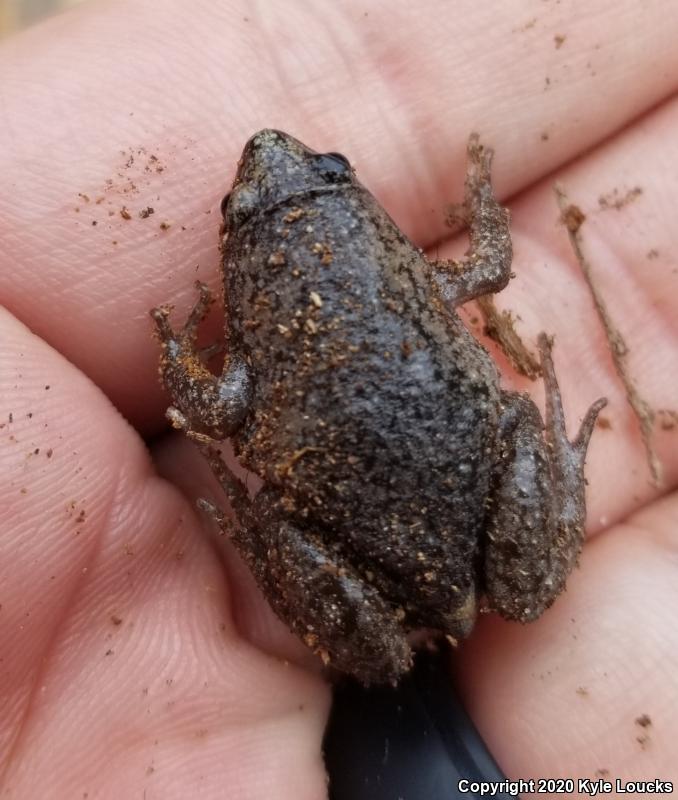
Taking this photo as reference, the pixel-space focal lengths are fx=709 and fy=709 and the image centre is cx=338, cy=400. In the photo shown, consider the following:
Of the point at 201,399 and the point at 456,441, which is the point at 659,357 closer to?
the point at 456,441

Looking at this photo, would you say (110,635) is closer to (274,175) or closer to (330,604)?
(330,604)

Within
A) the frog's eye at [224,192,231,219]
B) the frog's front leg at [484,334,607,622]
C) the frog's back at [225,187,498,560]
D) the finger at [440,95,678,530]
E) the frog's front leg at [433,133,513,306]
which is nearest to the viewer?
the frog's back at [225,187,498,560]

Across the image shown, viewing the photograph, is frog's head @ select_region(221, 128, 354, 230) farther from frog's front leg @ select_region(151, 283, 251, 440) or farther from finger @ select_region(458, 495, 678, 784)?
finger @ select_region(458, 495, 678, 784)

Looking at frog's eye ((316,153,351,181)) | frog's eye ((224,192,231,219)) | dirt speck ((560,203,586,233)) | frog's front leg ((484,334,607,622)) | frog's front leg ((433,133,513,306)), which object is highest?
frog's eye ((224,192,231,219))

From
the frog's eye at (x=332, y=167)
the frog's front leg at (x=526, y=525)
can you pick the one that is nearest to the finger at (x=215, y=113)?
the frog's eye at (x=332, y=167)

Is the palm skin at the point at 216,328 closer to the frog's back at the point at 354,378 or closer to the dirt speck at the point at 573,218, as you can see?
the dirt speck at the point at 573,218

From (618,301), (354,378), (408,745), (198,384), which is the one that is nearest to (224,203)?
(198,384)

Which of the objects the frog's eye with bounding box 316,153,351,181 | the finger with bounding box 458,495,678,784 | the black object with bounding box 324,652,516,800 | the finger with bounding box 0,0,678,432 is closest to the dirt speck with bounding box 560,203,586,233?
the finger with bounding box 0,0,678,432
